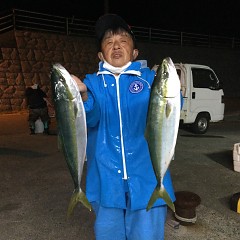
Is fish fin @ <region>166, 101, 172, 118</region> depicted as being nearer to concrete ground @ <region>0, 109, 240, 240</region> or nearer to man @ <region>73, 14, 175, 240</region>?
man @ <region>73, 14, 175, 240</region>

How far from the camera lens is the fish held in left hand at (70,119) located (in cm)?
171

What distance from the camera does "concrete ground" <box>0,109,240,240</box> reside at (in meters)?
3.60

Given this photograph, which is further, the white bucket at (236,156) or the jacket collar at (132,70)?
the white bucket at (236,156)

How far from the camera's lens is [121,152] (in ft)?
7.04

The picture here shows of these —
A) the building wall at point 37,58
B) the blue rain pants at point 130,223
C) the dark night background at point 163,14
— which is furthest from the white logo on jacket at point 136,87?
the dark night background at point 163,14

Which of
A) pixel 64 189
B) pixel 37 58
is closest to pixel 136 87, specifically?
pixel 64 189

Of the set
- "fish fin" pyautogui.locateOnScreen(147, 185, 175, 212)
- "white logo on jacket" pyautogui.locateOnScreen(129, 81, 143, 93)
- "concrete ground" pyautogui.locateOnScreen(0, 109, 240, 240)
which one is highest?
"white logo on jacket" pyautogui.locateOnScreen(129, 81, 143, 93)

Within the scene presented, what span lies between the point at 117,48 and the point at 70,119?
2.26 ft

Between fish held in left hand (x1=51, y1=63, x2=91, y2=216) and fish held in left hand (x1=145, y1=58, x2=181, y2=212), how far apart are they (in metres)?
0.40

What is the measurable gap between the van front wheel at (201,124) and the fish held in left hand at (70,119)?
8.16 m

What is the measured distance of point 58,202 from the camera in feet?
14.5

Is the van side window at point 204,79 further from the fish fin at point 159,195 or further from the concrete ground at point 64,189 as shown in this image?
the fish fin at point 159,195

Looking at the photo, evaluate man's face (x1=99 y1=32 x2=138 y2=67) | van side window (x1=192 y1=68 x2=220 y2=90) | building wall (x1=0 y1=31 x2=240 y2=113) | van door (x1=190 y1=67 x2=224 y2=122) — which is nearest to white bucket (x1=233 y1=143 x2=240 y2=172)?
man's face (x1=99 y1=32 x2=138 y2=67)

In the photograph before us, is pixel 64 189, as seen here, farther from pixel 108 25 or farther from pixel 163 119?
pixel 163 119
